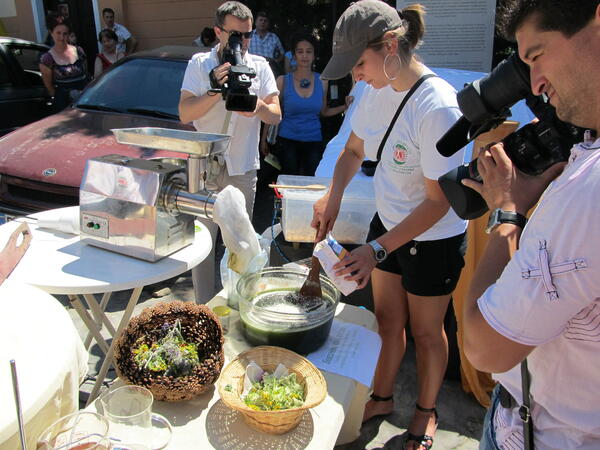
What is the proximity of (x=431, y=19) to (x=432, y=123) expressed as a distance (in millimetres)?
2753

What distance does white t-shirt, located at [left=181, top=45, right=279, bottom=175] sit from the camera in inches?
106

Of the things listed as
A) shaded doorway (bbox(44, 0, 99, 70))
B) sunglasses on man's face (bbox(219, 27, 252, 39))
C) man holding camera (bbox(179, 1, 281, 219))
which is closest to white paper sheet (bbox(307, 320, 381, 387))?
man holding camera (bbox(179, 1, 281, 219))

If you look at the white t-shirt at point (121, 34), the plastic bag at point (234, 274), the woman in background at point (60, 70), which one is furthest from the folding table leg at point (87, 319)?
the white t-shirt at point (121, 34)

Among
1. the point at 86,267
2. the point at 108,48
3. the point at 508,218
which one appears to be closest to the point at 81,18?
the point at 108,48

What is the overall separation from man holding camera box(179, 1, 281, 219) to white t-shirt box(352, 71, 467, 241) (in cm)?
79

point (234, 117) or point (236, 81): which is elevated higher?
point (236, 81)

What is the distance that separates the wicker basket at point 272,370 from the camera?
3.94 feet

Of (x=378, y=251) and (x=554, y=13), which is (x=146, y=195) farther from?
(x=554, y=13)

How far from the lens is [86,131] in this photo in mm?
3801

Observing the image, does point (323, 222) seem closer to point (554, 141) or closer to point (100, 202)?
point (100, 202)

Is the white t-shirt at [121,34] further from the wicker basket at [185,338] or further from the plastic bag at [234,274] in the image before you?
the wicker basket at [185,338]

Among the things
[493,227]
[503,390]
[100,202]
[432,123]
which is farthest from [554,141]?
[100,202]

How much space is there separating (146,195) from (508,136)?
1.16m

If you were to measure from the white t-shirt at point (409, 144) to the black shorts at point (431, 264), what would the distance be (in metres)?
0.04
